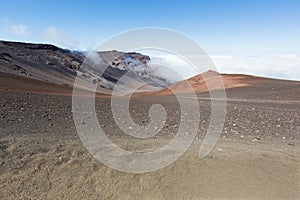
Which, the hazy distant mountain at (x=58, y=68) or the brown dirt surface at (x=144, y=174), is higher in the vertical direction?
the hazy distant mountain at (x=58, y=68)

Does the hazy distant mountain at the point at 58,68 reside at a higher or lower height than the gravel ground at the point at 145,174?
higher

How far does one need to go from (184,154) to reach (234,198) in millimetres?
1544

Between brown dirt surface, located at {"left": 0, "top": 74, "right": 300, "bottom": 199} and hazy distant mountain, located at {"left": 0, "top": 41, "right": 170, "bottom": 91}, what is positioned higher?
hazy distant mountain, located at {"left": 0, "top": 41, "right": 170, "bottom": 91}

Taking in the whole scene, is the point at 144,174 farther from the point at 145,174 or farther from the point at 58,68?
the point at 58,68

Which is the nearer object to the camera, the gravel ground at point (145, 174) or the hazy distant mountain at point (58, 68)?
the gravel ground at point (145, 174)

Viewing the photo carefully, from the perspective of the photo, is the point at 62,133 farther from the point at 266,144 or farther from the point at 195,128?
the point at 266,144

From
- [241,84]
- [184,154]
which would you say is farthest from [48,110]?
[241,84]

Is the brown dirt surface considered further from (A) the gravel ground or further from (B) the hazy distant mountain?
(B) the hazy distant mountain

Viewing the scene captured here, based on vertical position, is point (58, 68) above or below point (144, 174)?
above

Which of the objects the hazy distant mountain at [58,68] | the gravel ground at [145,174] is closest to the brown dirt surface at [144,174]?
the gravel ground at [145,174]

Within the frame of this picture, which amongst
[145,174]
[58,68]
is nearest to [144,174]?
[145,174]

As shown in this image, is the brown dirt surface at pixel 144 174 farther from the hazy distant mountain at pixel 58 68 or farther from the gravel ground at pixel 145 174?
the hazy distant mountain at pixel 58 68

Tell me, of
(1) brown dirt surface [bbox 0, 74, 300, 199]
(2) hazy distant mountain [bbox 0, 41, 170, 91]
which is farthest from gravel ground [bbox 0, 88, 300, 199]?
(2) hazy distant mountain [bbox 0, 41, 170, 91]

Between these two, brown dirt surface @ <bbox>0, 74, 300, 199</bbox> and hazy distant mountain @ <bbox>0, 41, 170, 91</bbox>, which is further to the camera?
hazy distant mountain @ <bbox>0, 41, 170, 91</bbox>
